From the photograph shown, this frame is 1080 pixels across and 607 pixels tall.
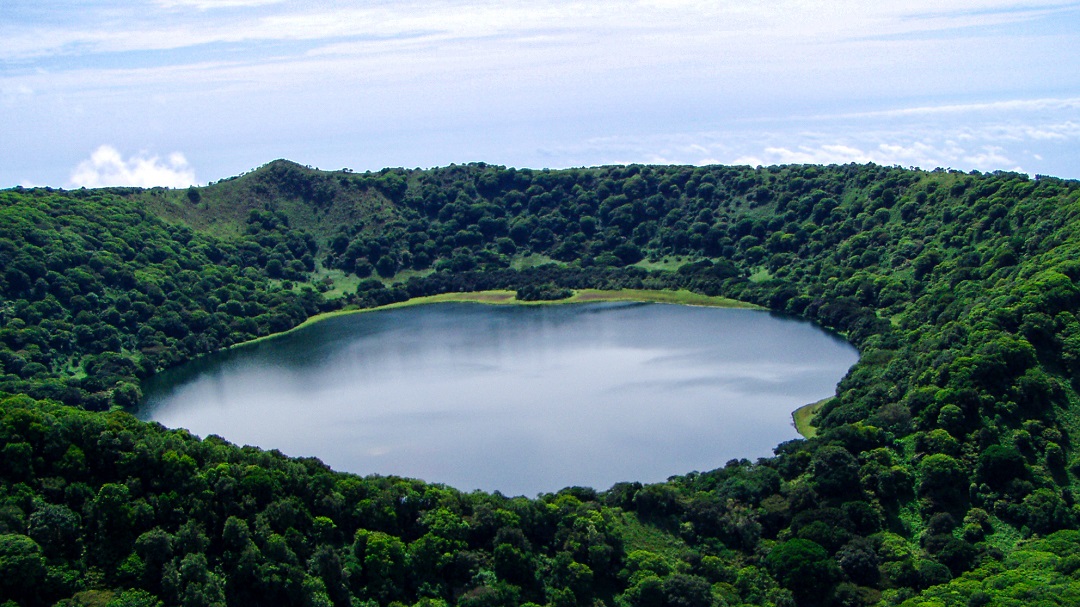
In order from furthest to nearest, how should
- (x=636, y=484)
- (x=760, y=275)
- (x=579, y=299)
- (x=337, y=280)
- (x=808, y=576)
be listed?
(x=337, y=280), (x=579, y=299), (x=760, y=275), (x=636, y=484), (x=808, y=576)

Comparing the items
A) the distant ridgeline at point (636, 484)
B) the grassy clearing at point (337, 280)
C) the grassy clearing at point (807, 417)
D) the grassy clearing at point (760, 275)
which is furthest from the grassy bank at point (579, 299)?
the grassy clearing at point (807, 417)

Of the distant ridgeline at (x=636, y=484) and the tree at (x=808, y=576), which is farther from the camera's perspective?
the tree at (x=808, y=576)

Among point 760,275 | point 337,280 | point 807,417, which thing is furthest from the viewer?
point 337,280

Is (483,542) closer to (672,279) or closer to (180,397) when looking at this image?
(180,397)

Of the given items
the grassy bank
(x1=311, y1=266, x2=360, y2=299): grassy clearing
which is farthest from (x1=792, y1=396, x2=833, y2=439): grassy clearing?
(x1=311, y1=266, x2=360, y2=299): grassy clearing

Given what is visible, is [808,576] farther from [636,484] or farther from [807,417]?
[807,417]

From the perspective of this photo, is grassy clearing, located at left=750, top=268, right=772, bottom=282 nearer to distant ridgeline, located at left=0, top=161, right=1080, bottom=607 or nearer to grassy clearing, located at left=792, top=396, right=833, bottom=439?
distant ridgeline, located at left=0, top=161, right=1080, bottom=607

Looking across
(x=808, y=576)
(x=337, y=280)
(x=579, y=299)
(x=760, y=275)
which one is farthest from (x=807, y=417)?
(x=337, y=280)

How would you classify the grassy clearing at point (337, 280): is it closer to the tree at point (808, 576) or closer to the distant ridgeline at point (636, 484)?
the distant ridgeline at point (636, 484)
